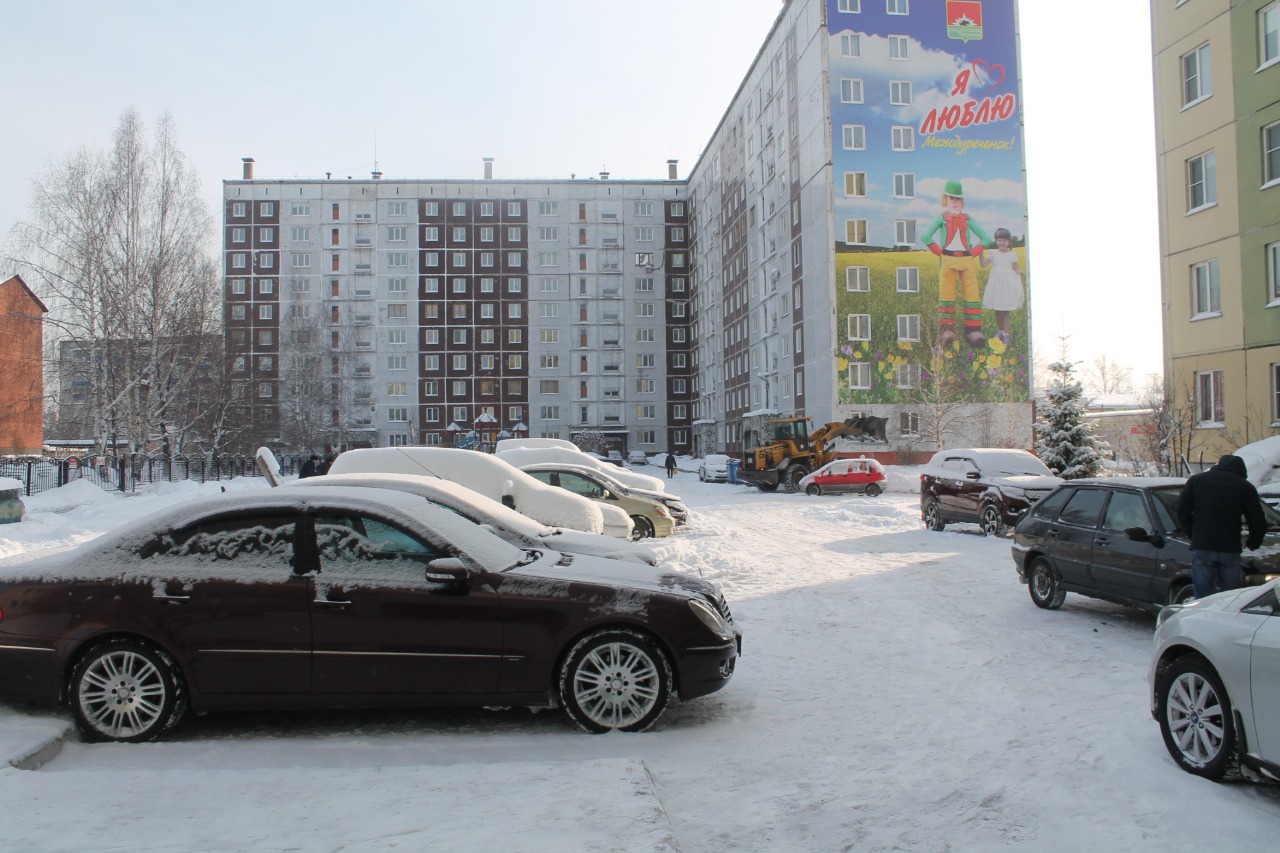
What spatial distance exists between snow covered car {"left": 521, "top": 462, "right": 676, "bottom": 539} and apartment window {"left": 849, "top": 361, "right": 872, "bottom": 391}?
118 ft

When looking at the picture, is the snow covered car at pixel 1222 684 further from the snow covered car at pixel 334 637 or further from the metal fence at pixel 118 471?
the metal fence at pixel 118 471

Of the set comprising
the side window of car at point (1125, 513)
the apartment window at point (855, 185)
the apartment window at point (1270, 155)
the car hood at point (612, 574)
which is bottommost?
the car hood at point (612, 574)

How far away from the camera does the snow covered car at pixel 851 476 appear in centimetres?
3531

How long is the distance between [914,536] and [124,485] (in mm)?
25611

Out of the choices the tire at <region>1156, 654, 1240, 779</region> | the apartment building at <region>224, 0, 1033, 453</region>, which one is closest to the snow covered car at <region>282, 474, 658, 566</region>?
the tire at <region>1156, 654, 1240, 779</region>

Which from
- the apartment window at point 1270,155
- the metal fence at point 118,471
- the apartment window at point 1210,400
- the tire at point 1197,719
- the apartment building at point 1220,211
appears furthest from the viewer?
the metal fence at point 118,471

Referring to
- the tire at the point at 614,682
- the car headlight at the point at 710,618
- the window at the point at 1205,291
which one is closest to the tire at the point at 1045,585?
the car headlight at the point at 710,618

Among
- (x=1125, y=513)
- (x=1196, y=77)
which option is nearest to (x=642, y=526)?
(x=1125, y=513)

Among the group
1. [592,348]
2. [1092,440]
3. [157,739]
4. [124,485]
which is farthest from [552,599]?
[592,348]

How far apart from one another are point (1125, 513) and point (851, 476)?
26078mm

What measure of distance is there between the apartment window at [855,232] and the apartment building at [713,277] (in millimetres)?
169

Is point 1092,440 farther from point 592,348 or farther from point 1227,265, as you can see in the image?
point 592,348

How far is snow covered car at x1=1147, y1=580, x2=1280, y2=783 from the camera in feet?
14.8

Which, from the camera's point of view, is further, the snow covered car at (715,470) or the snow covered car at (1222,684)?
the snow covered car at (715,470)
